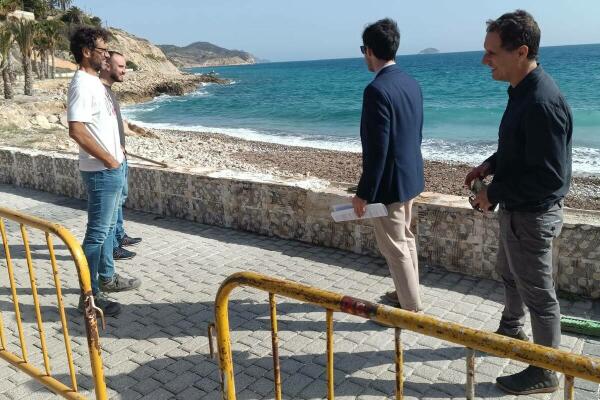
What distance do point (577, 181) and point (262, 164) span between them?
8.30m

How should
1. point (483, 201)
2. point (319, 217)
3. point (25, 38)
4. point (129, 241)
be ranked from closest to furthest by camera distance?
point (483, 201)
point (319, 217)
point (129, 241)
point (25, 38)

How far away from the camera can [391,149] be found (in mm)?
3502

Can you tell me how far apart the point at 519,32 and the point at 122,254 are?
4.10 meters

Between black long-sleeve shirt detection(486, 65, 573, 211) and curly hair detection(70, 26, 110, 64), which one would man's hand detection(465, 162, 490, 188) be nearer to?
black long-sleeve shirt detection(486, 65, 573, 211)

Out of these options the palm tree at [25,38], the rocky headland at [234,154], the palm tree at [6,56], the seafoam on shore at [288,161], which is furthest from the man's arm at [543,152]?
the palm tree at [25,38]

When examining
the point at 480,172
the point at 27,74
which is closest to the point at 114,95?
the point at 480,172

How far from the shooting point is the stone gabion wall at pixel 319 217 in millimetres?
4109

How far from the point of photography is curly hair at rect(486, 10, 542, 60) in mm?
2771

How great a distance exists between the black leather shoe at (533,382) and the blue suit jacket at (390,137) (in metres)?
1.27

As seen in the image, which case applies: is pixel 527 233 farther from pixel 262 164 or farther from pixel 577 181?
pixel 262 164

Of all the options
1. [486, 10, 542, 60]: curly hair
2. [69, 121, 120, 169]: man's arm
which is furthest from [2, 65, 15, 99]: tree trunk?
[486, 10, 542, 60]: curly hair

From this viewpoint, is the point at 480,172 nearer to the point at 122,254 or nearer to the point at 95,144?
the point at 95,144

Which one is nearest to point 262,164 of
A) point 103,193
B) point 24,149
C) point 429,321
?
point 24,149

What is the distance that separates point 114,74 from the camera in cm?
505
